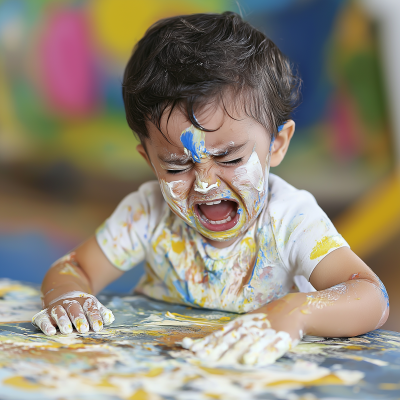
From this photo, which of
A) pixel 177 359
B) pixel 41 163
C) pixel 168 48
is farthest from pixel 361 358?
pixel 41 163

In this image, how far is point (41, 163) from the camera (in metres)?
3.25

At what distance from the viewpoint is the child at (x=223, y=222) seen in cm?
107

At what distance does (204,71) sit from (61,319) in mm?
610

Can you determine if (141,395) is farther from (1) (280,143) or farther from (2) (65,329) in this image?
(1) (280,143)

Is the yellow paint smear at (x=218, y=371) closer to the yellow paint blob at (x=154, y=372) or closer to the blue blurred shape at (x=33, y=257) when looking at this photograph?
the yellow paint blob at (x=154, y=372)

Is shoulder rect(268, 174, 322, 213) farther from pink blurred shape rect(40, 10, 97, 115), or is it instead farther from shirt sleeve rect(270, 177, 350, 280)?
pink blurred shape rect(40, 10, 97, 115)

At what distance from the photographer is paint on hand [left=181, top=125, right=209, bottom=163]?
1.13m

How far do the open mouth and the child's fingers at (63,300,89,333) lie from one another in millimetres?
345

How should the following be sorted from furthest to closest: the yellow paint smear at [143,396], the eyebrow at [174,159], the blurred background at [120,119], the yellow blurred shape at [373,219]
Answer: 1. the blurred background at [120,119]
2. the yellow blurred shape at [373,219]
3. the eyebrow at [174,159]
4. the yellow paint smear at [143,396]

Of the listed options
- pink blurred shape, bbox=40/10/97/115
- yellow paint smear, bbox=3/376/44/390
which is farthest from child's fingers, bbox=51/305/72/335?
pink blurred shape, bbox=40/10/97/115

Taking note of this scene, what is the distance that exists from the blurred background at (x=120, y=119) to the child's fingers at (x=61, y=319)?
126 centimetres

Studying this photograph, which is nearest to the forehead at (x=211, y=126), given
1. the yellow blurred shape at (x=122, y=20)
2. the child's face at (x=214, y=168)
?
the child's face at (x=214, y=168)

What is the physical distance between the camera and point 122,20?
3.14m

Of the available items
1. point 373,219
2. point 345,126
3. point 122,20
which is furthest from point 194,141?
point 122,20
